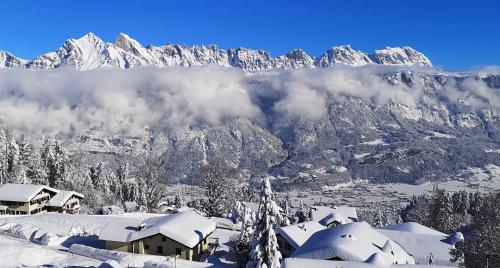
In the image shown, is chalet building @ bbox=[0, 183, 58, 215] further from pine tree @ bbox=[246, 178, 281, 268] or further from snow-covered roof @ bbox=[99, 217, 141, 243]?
pine tree @ bbox=[246, 178, 281, 268]

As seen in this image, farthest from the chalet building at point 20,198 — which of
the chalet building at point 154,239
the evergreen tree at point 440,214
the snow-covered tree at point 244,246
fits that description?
the evergreen tree at point 440,214

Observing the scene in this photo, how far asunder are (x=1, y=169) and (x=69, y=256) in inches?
2405

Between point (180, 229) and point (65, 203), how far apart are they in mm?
44855

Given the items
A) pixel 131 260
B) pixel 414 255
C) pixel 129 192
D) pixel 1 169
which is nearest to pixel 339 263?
pixel 131 260

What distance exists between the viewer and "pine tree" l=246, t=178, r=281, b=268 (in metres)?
41.1

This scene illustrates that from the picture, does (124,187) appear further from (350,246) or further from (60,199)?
(350,246)

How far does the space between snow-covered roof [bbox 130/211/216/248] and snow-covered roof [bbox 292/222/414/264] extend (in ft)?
46.4

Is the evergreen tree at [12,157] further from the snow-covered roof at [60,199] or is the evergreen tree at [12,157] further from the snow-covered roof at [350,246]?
the snow-covered roof at [350,246]

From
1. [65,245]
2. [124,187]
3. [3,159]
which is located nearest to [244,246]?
[65,245]

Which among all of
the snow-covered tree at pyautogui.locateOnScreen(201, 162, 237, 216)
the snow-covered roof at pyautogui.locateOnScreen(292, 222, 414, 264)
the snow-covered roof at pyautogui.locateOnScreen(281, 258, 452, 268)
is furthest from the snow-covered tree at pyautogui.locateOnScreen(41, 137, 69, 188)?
the snow-covered roof at pyautogui.locateOnScreen(281, 258, 452, 268)

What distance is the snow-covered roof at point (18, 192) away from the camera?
295 feet

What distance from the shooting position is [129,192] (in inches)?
5207

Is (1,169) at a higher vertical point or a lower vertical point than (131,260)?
higher

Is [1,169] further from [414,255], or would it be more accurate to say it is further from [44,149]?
[414,255]
